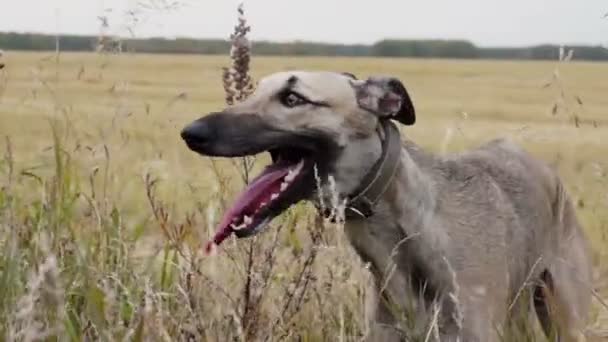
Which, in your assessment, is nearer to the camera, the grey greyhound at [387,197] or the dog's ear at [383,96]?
the grey greyhound at [387,197]

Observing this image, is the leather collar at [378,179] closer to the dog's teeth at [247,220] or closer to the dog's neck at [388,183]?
the dog's neck at [388,183]

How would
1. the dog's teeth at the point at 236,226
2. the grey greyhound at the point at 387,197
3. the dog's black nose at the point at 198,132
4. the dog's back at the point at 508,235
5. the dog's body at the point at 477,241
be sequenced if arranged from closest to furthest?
1. the dog's teeth at the point at 236,226
2. the dog's black nose at the point at 198,132
3. the grey greyhound at the point at 387,197
4. the dog's body at the point at 477,241
5. the dog's back at the point at 508,235

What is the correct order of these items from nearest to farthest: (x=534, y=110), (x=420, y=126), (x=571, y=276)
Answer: (x=571, y=276) → (x=420, y=126) → (x=534, y=110)

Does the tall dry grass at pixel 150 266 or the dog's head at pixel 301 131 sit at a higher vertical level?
the dog's head at pixel 301 131

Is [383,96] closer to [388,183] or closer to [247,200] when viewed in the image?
[388,183]

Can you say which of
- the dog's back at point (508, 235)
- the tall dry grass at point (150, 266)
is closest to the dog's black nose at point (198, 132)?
the tall dry grass at point (150, 266)

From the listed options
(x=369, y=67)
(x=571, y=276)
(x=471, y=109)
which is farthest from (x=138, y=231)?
(x=369, y=67)

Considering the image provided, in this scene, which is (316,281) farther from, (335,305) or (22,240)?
(22,240)

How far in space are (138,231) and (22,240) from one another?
38cm

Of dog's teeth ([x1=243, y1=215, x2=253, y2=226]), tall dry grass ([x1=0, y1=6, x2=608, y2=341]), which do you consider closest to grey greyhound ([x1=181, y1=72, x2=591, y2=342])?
dog's teeth ([x1=243, y1=215, x2=253, y2=226])

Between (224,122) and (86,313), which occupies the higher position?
(224,122)

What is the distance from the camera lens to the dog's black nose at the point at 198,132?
12.5ft

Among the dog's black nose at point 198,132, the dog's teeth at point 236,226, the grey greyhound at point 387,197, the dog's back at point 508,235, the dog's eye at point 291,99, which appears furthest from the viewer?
the dog's back at point 508,235

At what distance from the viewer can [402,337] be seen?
4.09 meters
